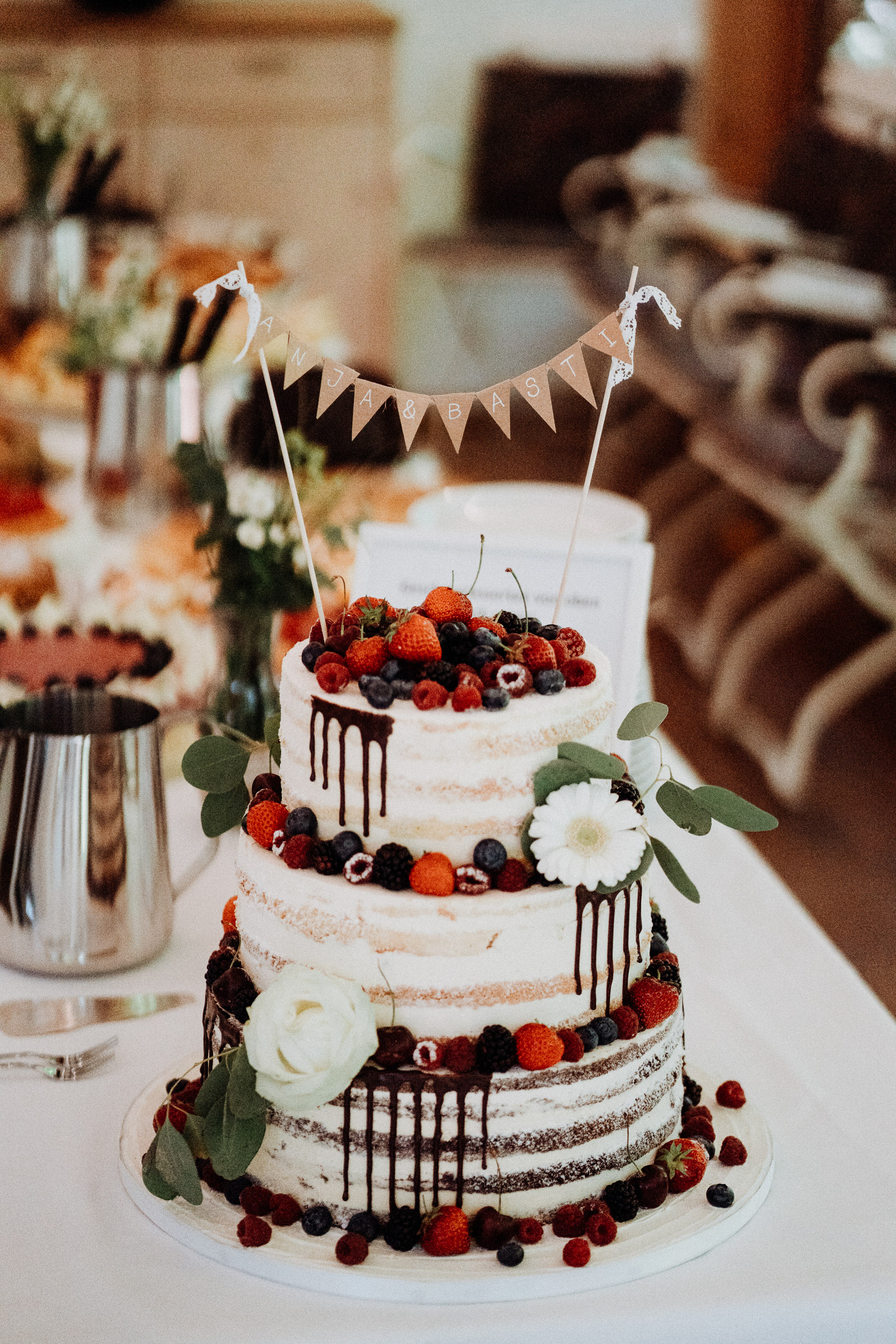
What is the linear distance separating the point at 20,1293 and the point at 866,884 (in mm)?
2499

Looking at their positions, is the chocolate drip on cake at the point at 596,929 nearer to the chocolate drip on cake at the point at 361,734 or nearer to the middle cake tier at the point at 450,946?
the middle cake tier at the point at 450,946

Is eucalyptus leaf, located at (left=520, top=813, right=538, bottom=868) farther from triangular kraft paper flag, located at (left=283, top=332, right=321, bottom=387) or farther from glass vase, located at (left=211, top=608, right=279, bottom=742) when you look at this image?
glass vase, located at (left=211, top=608, right=279, bottom=742)

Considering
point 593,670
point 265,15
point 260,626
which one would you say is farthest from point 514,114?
point 593,670

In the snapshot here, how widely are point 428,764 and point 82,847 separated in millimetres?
419

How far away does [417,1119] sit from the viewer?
36.2 inches

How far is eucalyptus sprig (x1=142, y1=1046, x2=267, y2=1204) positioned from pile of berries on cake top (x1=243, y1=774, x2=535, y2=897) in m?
0.13

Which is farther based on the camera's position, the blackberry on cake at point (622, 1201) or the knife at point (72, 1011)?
the knife at point (72, 1011)

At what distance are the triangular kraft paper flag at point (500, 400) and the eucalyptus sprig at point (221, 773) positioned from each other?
0.28m

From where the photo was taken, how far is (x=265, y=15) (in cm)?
632

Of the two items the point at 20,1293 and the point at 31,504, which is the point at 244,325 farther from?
the point at 20,1293

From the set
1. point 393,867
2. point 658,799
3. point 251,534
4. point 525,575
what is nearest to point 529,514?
point 525,575

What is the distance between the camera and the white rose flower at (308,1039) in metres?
0.88

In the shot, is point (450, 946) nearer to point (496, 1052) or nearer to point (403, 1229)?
point (496, 1052)

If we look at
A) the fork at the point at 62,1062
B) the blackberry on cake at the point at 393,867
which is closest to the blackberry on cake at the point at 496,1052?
the blackberry on cake at the point at 393,867
